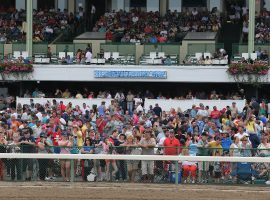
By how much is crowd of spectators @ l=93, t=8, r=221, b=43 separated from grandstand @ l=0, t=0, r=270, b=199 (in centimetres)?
8

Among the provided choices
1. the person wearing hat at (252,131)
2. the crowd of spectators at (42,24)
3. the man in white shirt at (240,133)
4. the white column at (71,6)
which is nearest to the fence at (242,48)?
the crowd of spectators at (42,24)

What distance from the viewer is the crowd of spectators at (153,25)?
44.6 metres

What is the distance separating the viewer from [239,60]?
40750mm

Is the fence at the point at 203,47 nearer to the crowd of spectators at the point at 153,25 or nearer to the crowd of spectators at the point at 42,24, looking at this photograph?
the crowd of spectators at the point at 153,25

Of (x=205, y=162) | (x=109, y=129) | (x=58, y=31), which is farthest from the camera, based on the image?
(x=58, y=31)

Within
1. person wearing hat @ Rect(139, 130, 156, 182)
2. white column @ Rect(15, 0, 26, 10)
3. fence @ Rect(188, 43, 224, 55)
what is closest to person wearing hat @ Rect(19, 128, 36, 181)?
person wearing hat @ Rect(139, 130, 156, 182)

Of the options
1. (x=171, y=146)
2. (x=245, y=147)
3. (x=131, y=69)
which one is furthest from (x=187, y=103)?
(x=171, y=146)

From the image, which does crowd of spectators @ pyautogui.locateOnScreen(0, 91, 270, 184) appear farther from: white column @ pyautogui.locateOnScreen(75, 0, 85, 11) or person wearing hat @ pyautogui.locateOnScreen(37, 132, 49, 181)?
white column @ pyautogui.locateOnScreen(75, 0, 85, 11)

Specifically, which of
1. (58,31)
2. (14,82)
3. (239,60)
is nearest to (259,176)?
(239,60)

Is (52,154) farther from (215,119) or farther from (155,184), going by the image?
(215,119)

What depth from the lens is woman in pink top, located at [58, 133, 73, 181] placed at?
80.4 feet

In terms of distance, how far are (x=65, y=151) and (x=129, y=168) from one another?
170 centimetres

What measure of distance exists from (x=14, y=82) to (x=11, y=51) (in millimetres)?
1315

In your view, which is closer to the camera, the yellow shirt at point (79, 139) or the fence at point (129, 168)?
the fence at point (129, 168)
